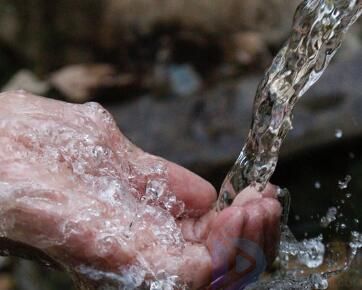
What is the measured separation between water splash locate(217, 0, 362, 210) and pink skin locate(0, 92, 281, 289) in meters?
0.12

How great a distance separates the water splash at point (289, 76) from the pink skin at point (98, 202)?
12 cm

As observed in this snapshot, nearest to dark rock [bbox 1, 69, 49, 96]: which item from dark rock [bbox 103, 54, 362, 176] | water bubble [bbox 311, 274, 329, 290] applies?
dark rock [bbox 103, 54, 362, 176]

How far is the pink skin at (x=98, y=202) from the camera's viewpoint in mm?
1690

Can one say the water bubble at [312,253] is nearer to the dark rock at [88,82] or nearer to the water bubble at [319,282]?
the water bubble at [319,282]

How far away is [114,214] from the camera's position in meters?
1.76

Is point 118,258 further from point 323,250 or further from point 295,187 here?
point 295,187

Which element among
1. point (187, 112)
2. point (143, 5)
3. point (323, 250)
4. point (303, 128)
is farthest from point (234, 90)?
point (323, 250)

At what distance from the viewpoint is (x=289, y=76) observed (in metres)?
2.16

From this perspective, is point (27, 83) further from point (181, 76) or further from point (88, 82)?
point (181, 76)

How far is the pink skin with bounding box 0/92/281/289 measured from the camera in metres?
1.69

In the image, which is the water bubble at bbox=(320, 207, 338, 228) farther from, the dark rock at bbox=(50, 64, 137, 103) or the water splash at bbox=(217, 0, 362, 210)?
the dark rock at bbox=(50, 64, 137, 103)

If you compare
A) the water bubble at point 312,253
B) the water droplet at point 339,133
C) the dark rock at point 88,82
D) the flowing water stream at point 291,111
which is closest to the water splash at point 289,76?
the flowing water stream at point 291,111

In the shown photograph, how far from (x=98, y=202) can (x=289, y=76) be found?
0.64m

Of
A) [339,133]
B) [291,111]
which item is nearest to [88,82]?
[339,133]
